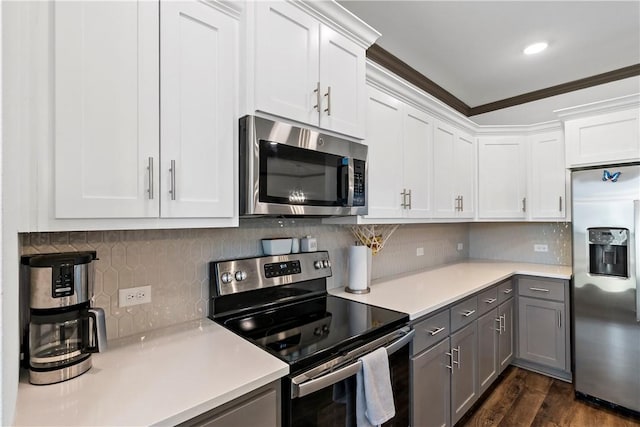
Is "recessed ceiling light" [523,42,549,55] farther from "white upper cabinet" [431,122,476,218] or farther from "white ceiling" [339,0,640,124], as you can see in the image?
"white upper cabinet" [431,122,476,218]

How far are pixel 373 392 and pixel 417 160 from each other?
1.68 metres

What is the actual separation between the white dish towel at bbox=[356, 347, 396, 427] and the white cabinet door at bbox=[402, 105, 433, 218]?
120 centimetres

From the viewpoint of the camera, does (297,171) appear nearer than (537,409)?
Yes

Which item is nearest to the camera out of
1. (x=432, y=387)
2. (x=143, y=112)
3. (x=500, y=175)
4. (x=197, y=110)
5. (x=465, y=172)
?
(x=143, y=112)

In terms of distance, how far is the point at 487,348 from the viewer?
2420 millimetres

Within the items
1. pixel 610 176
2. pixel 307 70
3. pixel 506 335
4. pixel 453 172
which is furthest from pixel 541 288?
Result: pixel 307 70

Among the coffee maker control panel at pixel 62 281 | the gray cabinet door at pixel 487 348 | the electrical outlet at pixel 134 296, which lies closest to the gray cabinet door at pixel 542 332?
the gray cabinet door at pixel 487 348

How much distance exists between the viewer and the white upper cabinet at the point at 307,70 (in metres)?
1.40

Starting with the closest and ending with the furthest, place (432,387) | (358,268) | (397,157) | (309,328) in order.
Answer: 1. (309,328)
2. (432,387)
3. (358,268)
4. (397,157)

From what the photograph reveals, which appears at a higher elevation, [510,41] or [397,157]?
[510,41]

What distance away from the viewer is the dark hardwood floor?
7.27 ft

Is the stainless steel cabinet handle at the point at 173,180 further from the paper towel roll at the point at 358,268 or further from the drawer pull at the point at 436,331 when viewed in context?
the drawer pull at the point at 436,331

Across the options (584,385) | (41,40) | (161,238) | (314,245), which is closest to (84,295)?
(161,238)

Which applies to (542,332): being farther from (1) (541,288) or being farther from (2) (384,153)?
(2) (384,153)
